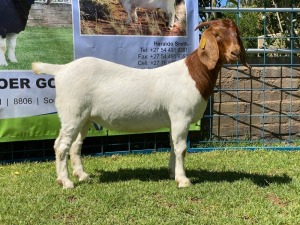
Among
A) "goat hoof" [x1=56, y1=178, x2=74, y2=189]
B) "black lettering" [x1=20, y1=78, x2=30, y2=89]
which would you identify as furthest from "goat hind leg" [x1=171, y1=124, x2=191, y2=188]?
"black lettering" [x1=20, y1=78, x2=30, y2=89]

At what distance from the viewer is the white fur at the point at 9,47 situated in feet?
20.1

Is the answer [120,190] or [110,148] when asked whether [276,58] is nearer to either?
[110,148]

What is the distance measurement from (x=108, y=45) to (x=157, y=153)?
6.37 feet

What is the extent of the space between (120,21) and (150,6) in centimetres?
56

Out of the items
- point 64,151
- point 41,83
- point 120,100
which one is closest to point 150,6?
point 41,83

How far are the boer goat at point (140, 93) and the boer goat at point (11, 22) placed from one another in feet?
4.64

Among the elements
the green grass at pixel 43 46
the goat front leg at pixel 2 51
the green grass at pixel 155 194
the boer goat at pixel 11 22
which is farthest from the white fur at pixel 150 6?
the green grass at pixel 155 194

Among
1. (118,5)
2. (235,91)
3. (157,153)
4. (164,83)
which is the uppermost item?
(118,5)

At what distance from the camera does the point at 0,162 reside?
652cm

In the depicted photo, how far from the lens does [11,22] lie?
610cm

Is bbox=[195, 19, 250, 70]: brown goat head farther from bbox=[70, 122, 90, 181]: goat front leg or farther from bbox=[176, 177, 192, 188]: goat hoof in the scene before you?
bbox=[70, 122, 90, 181]: goat front leg

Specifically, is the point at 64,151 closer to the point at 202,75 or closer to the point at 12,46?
the point at 202,75

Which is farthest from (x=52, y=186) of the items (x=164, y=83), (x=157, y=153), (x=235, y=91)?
(x=235, y=91)

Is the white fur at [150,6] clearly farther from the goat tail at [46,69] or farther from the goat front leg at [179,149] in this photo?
the goat front leg at [179,149]
